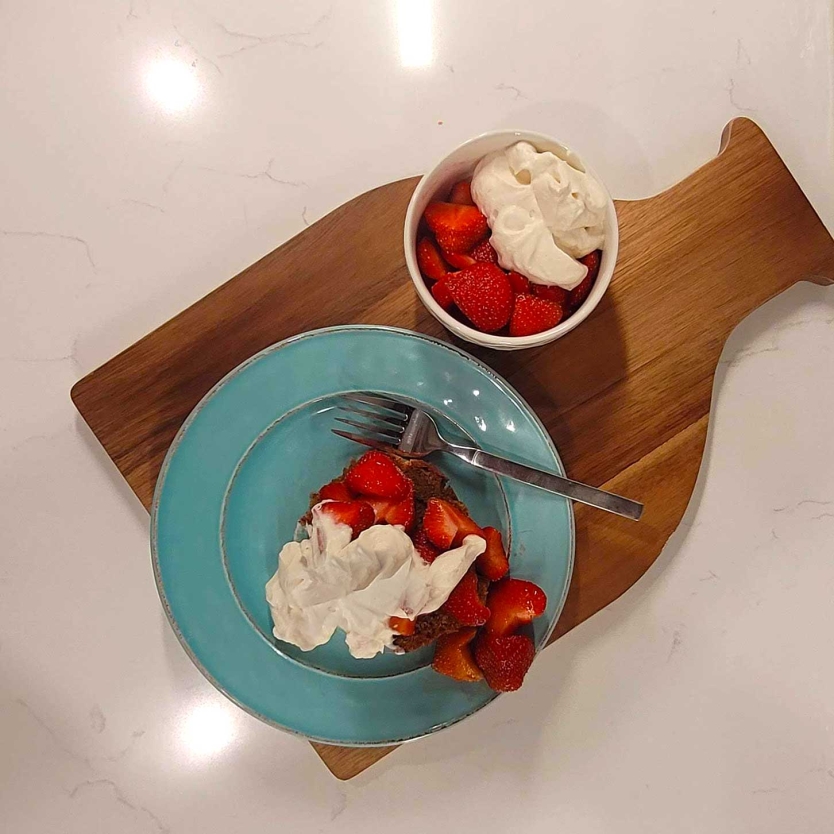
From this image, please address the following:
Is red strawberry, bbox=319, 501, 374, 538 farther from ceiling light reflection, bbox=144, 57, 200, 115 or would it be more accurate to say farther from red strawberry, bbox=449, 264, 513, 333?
ceiling light reflection, bbox=144, 57, 200, 115

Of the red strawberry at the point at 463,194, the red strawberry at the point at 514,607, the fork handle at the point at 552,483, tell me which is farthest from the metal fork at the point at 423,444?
the red strawberry at the point at 463,194

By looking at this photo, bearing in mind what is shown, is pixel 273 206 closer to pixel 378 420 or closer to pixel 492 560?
pixel 378 420

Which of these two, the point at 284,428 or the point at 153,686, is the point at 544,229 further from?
the point at 153,686

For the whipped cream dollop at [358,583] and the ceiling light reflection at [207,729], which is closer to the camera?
the whipped cream dollop at [358,583]

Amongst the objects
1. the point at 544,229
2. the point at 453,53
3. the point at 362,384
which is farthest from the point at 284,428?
the point at 453,53

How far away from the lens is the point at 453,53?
3.22 ft

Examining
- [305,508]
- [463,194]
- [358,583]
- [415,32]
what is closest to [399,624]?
[358,583]

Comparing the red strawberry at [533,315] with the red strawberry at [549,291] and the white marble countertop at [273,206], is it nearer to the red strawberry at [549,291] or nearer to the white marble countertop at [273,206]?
the red strawberry at [549,291]

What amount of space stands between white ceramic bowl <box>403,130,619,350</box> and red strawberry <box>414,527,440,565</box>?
0.22m

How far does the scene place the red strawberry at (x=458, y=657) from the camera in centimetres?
83

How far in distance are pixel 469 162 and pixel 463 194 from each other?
3 centimetres

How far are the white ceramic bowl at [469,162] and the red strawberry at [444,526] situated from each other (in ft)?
0.62

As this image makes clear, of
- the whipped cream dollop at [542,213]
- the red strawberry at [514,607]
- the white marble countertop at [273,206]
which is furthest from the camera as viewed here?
the white marble countertop at [273,206]

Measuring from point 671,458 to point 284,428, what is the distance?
0.44 m
